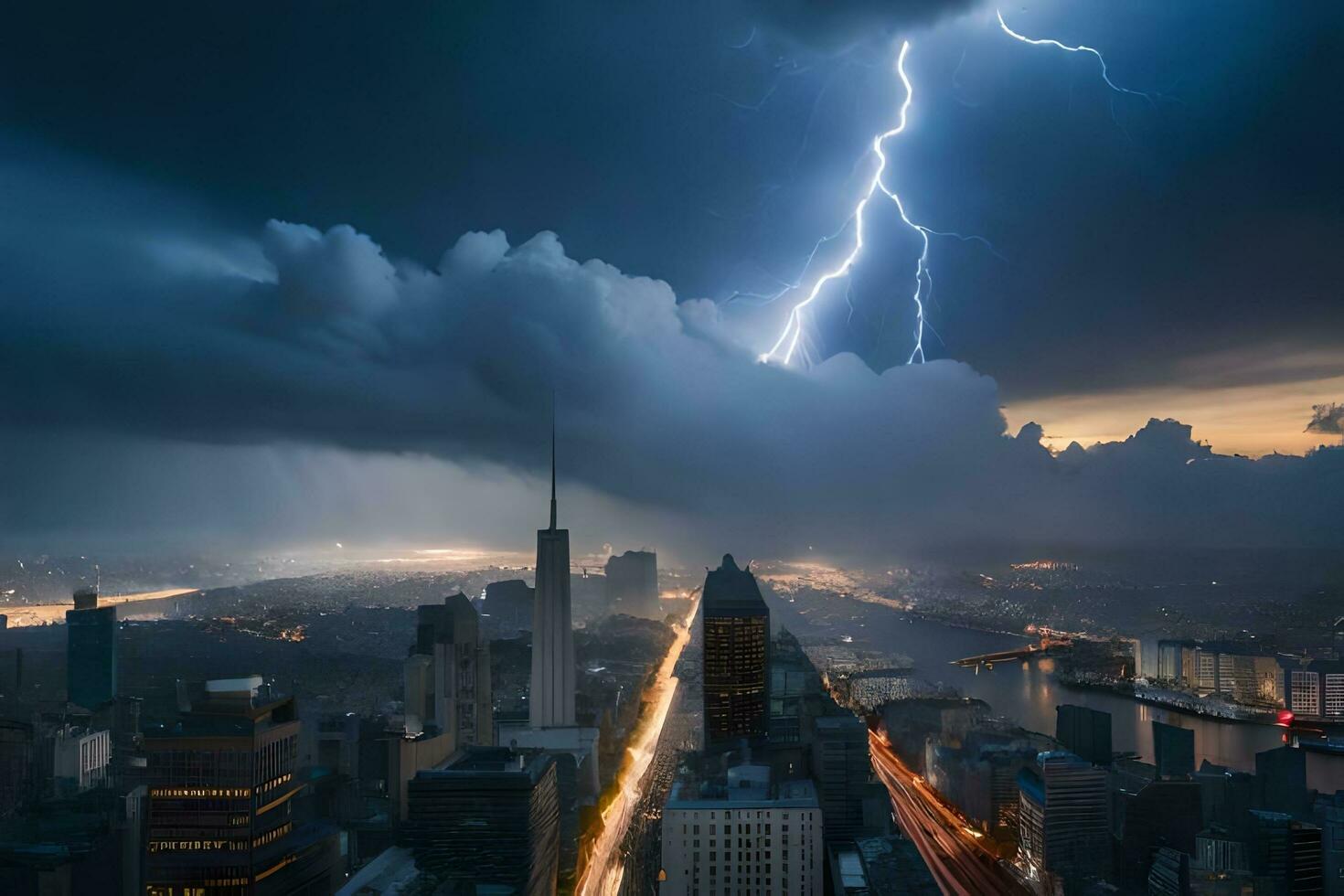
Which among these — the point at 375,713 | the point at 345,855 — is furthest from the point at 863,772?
the point at 375,713

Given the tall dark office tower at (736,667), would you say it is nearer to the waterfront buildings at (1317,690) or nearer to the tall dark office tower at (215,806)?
the tall dark office tower at (215,806)

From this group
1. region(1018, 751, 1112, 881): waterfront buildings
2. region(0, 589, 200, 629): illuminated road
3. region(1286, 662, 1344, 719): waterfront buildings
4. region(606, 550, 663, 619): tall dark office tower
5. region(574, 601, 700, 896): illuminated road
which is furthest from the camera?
region(606, 550, 663, 619): tall dark office tower

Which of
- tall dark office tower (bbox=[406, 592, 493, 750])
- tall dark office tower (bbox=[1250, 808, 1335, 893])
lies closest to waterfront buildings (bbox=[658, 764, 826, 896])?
tall dark office tower (bbox=[1250, 808, 1335, 893])

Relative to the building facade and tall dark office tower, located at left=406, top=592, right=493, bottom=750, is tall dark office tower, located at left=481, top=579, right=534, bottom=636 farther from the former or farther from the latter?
the building facade

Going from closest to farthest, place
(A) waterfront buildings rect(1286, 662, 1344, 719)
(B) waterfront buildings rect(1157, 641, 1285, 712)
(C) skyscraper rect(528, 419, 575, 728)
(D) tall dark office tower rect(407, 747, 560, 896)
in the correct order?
→ 1. (D) tall dark office tower rect(407, 747, 560, 896)
2. (C) skyscraper rect(528, 419, 575, 728)
3. (A) waterfront buildings rect(1286, 662, 1344, 719)
4. (B) waterfront buildings rect(1157, 641, 1285, 712)

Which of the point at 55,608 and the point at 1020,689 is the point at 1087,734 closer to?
the point at 1020,689

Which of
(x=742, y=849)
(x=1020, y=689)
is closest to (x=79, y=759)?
(x=742, y=849)
